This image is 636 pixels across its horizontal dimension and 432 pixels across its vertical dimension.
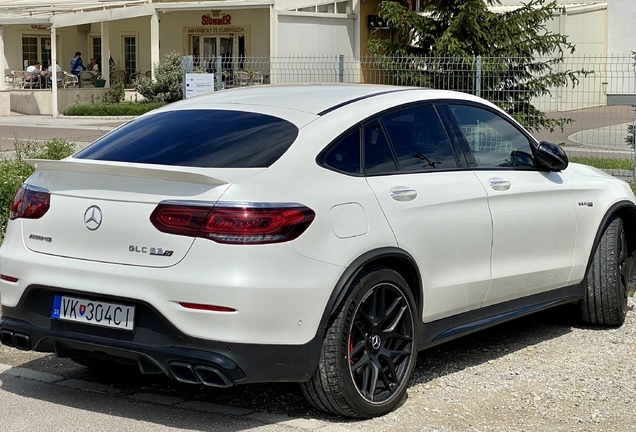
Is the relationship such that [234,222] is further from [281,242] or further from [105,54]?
[105,54]

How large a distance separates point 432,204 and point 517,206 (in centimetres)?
81

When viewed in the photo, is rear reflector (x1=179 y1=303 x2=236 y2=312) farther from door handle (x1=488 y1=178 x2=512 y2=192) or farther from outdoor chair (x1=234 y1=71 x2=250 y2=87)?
outdoor chair (x1=234 y1=71 x2=250 y2=87)

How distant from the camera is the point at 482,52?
1798cm

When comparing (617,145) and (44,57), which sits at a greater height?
(44,57)

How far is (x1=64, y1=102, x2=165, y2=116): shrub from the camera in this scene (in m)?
32.2

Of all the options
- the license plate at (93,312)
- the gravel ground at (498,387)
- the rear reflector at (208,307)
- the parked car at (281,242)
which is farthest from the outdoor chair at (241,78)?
the rear reflector at (208,307)

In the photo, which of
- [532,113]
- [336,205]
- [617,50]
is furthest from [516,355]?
[617,50]

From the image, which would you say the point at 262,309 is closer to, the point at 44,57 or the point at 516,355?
the point at 516,355

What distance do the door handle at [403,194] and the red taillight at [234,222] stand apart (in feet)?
2.32

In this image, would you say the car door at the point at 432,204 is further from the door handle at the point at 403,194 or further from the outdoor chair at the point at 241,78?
the outdoor chair at the point at 241,78

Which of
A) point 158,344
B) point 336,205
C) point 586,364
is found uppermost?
point 336,205

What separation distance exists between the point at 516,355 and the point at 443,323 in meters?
0.98

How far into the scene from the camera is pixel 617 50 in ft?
132

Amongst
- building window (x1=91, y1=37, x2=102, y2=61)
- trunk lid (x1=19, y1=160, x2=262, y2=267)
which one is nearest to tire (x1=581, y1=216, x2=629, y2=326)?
trunk lid (x1=19, y1=160, x2=262, y2=267)
